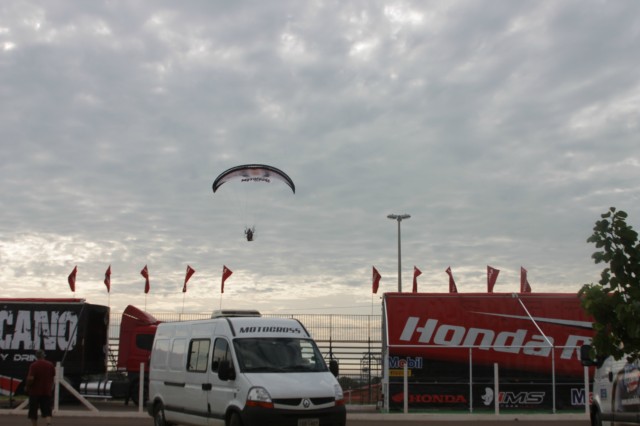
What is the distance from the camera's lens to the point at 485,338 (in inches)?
955

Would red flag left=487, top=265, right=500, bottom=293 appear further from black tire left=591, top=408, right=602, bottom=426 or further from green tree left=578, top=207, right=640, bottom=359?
green tree left=578, top=207, right=640, bottom=359

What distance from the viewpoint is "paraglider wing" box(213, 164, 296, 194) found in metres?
26.6

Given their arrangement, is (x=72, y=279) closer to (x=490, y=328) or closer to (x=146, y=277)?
(x=146, y=277)

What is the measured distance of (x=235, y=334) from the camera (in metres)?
14.3

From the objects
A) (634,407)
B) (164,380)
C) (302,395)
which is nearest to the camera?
(634,407)

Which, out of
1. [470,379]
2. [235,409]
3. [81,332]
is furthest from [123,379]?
[235,409]

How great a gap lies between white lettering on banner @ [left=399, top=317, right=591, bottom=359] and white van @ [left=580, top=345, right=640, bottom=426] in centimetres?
947

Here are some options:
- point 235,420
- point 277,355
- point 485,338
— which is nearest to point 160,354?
point 277,355

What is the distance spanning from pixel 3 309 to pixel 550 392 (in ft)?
59.2


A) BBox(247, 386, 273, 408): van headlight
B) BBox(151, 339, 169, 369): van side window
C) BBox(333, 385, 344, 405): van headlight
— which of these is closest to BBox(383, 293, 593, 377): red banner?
BBox(151, 339, 169, 369): van side window

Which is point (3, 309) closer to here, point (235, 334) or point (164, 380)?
point (164, 380)

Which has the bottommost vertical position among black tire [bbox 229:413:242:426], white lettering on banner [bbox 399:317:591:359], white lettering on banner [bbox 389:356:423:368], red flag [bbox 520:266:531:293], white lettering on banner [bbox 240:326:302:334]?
black tire [bbox 229:413:242:426]

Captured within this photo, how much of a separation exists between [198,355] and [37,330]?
534 inches

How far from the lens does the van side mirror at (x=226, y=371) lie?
13531mm
